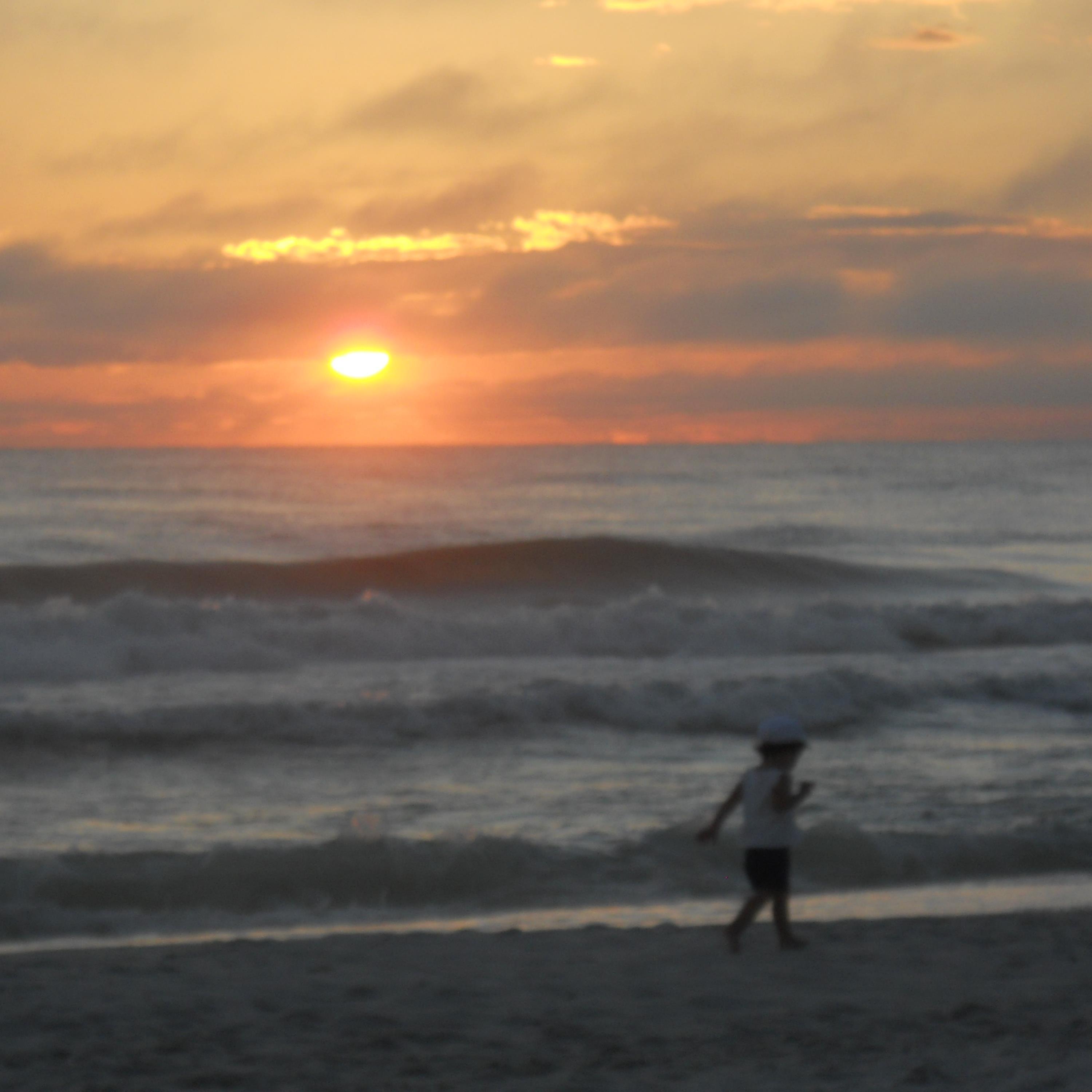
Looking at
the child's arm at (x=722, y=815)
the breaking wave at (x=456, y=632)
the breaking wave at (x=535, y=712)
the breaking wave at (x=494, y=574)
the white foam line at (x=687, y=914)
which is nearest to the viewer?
the child's arm at (x=722, y=815)

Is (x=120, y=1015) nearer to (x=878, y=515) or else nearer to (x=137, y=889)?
(x=137, y=889)

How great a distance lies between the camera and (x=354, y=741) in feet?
44.2

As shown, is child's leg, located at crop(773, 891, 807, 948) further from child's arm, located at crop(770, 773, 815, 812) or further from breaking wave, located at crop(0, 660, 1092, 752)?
breaking wave, located at crop(0, 660, 1092, 752)

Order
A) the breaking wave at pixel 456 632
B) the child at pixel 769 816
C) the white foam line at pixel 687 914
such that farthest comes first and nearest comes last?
the breaking wave at pixel 456 632 < the white foam line at pixel 687 914 < the child at pixel 769 816

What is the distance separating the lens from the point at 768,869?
6961 millimetres

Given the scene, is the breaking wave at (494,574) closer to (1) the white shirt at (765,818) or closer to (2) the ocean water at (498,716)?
(2) the ocean water at (498,716)

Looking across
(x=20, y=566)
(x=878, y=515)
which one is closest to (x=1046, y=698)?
(x=20, y=566)

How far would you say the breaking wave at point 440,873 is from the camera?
28.1 ft

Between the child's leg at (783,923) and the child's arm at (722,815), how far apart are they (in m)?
0.58

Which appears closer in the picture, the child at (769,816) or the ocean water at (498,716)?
the child at (769,816)

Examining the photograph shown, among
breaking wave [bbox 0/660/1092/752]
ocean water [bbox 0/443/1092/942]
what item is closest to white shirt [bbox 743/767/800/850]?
ocean water [bbox 0/443/1092/942]

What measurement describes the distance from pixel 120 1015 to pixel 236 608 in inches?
648

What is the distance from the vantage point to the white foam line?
794 centimetres

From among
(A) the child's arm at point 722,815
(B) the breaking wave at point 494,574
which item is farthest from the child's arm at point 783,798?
(B) the breaking wave at point 494,574
